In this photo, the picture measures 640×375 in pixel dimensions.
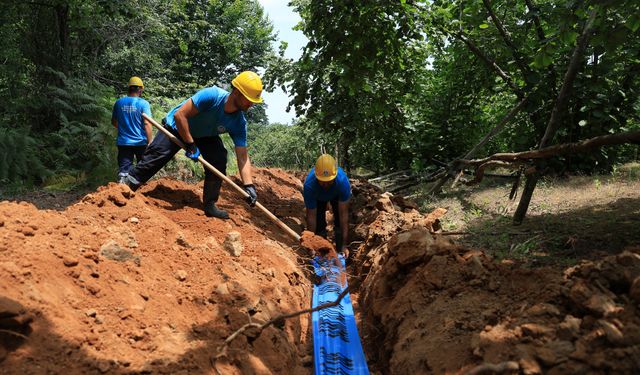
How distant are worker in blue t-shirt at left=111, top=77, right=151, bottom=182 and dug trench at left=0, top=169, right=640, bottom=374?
146 centimetres

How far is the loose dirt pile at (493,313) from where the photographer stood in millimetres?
1844

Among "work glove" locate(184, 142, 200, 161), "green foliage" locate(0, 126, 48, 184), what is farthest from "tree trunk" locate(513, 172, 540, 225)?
"green foliage" locate(0, 126, 48, 184)

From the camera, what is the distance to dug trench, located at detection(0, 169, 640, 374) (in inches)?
76.8

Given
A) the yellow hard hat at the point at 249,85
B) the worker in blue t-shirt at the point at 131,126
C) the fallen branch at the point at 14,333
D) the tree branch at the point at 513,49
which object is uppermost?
the tree branch at the point at 513,49

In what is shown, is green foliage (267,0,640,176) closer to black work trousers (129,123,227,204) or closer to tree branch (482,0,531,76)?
tree branch (482,0,531,76)

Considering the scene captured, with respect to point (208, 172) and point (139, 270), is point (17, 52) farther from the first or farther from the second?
point (139, 270)

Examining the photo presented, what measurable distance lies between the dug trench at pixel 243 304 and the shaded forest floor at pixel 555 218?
90 cm

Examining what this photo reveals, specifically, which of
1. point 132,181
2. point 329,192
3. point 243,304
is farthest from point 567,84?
point 132,181

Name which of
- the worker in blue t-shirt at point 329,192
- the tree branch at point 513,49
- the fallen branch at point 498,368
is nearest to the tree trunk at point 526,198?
the tree branch at point 513,49

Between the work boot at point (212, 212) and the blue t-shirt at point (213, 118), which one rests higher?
the blue t-shirt at point (213, 118)

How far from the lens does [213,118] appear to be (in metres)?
4.68

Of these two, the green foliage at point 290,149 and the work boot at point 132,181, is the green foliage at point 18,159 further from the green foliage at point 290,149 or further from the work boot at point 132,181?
the green foliage at point 290,149

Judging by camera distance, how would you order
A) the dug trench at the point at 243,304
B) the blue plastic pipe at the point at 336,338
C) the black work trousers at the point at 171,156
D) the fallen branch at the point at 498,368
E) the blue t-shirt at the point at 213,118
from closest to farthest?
the fallen branch at the point at 498,368 → the dug trench at the point at 243,304 → the blue plastic pipe at the point at 336,338 → the blue t-shirt at the point at 213,118 → the black work trousers at the point at 171,156

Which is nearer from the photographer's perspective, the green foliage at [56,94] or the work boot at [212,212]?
the work boot at [212,212]
